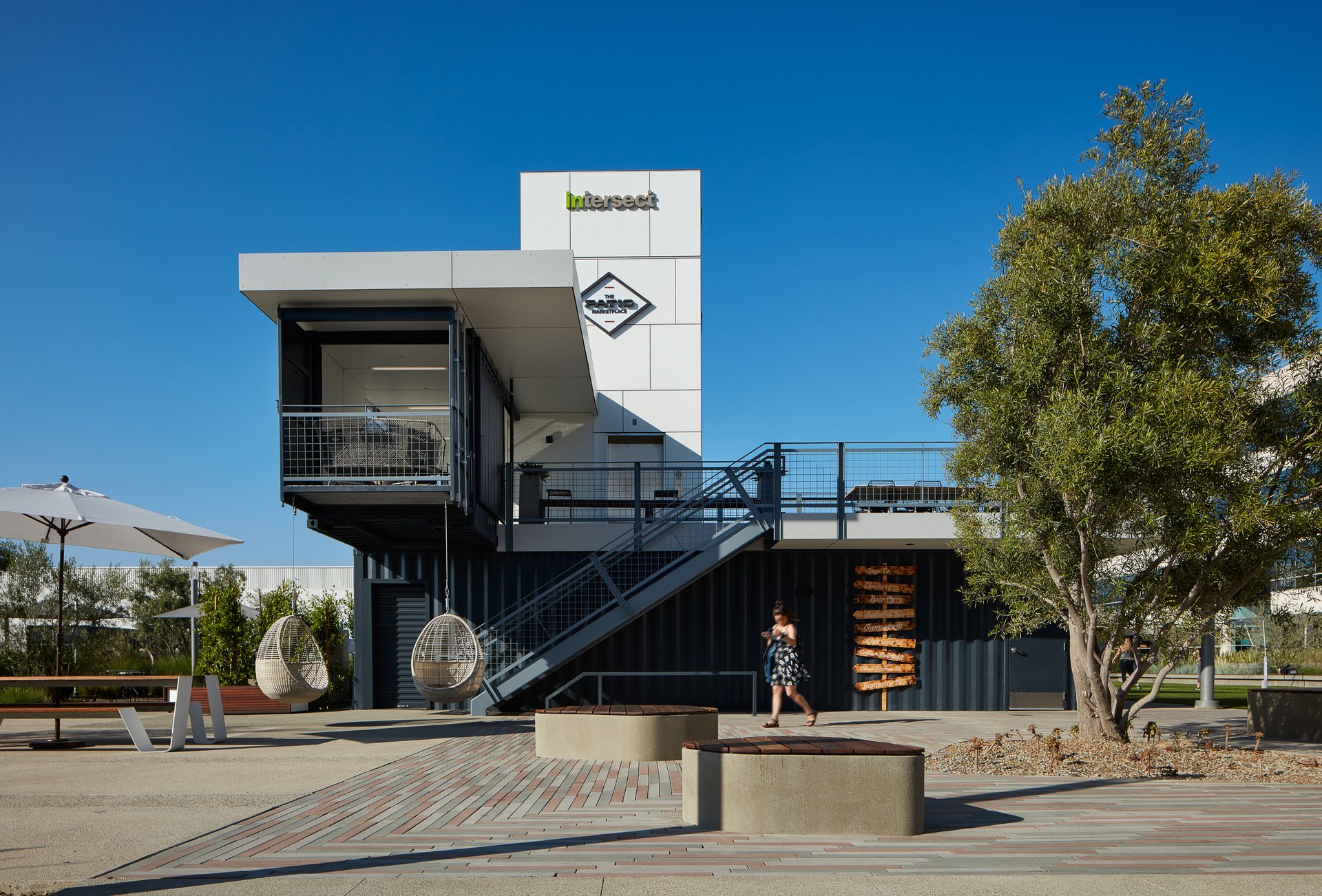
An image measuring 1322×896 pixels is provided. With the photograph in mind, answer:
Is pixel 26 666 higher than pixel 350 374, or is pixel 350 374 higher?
pixel 350 374

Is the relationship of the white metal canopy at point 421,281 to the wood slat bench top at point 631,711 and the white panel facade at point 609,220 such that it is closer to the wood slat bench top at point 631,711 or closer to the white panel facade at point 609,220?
the wood slat bench top at point 631,711

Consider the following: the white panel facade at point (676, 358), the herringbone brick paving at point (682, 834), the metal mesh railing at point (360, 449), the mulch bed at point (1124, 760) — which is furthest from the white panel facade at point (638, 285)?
the herringbone brick paving at point (682, 834)

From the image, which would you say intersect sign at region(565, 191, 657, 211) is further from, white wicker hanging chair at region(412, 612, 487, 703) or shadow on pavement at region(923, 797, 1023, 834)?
shadow on pavement at region(923, 797, 1023, 834)

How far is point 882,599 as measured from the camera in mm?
17266

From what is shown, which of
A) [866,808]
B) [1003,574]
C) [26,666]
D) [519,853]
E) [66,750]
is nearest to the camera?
[519,853]

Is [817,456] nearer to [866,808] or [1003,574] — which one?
[1003,574]

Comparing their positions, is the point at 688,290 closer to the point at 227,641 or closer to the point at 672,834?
the point at 227,641

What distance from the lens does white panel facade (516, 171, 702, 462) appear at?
22859mm

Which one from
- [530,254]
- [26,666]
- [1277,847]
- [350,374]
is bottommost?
[26,666]

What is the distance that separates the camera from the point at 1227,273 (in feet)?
31.3

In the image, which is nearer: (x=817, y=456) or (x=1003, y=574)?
(x=1003, y=574)

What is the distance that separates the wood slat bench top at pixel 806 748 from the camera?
21.0ft

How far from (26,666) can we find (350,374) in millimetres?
10221

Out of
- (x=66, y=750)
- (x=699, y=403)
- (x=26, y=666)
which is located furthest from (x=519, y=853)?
Result: (x=26, y=666)
